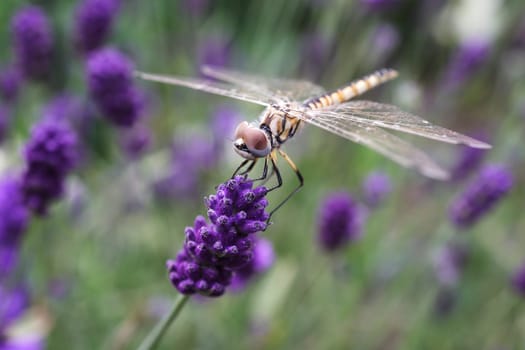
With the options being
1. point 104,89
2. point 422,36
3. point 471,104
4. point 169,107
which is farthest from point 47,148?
point 471,104

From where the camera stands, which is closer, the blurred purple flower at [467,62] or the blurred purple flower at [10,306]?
the blurred purple flower at [10,306]

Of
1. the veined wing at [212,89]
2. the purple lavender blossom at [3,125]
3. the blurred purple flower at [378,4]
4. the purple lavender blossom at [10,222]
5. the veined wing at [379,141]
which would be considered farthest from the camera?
the blurred purple flower at [378,4]

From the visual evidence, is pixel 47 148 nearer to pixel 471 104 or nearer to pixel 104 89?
pixel 104 89

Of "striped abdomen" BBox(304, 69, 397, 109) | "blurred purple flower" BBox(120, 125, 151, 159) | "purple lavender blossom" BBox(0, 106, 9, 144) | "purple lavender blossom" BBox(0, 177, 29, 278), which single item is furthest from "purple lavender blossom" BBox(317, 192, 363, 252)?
"purple lavender blossom" BBox(0, 106, 9, 144)

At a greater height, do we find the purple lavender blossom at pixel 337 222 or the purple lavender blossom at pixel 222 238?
the purple lavender blossom at pixel 337 222

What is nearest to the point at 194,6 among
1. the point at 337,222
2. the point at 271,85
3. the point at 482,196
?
the point at 271,85

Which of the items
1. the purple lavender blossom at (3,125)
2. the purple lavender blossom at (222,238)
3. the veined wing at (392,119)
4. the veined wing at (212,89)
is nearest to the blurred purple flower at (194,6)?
the purple lavender blossom at (3,125)

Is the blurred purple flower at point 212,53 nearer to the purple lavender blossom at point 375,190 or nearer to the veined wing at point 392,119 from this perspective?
the purple lavender blossom at point 375,190
